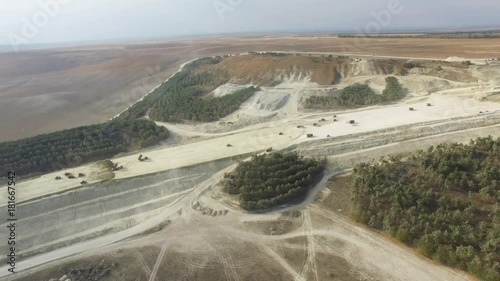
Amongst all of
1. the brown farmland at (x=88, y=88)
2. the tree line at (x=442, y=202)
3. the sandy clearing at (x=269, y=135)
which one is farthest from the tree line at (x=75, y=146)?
the tree line at (x=442, y=202)

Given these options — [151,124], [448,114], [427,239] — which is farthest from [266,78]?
[427,239]

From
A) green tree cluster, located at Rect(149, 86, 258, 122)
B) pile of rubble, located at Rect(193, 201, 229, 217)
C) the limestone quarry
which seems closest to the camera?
the limestone quarry

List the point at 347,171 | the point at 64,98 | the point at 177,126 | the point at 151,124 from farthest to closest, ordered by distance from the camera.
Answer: the point at 64,98 → the point at 177,126 → the point at 151,124 → the point at 347,171

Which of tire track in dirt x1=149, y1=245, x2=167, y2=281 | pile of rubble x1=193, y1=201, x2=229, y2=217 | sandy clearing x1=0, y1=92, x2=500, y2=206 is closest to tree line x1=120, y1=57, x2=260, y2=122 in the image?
sandy clearing x1=0, y1=92, x2=500, y2=206

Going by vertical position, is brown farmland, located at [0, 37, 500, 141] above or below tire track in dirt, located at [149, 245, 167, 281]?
above

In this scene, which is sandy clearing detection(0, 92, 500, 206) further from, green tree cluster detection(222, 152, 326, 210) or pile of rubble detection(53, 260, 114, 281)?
pile of rubble detection(53, 260, 114, 281)

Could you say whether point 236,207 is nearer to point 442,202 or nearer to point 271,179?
point 271,179

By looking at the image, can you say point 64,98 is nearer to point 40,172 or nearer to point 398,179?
point 40,172
